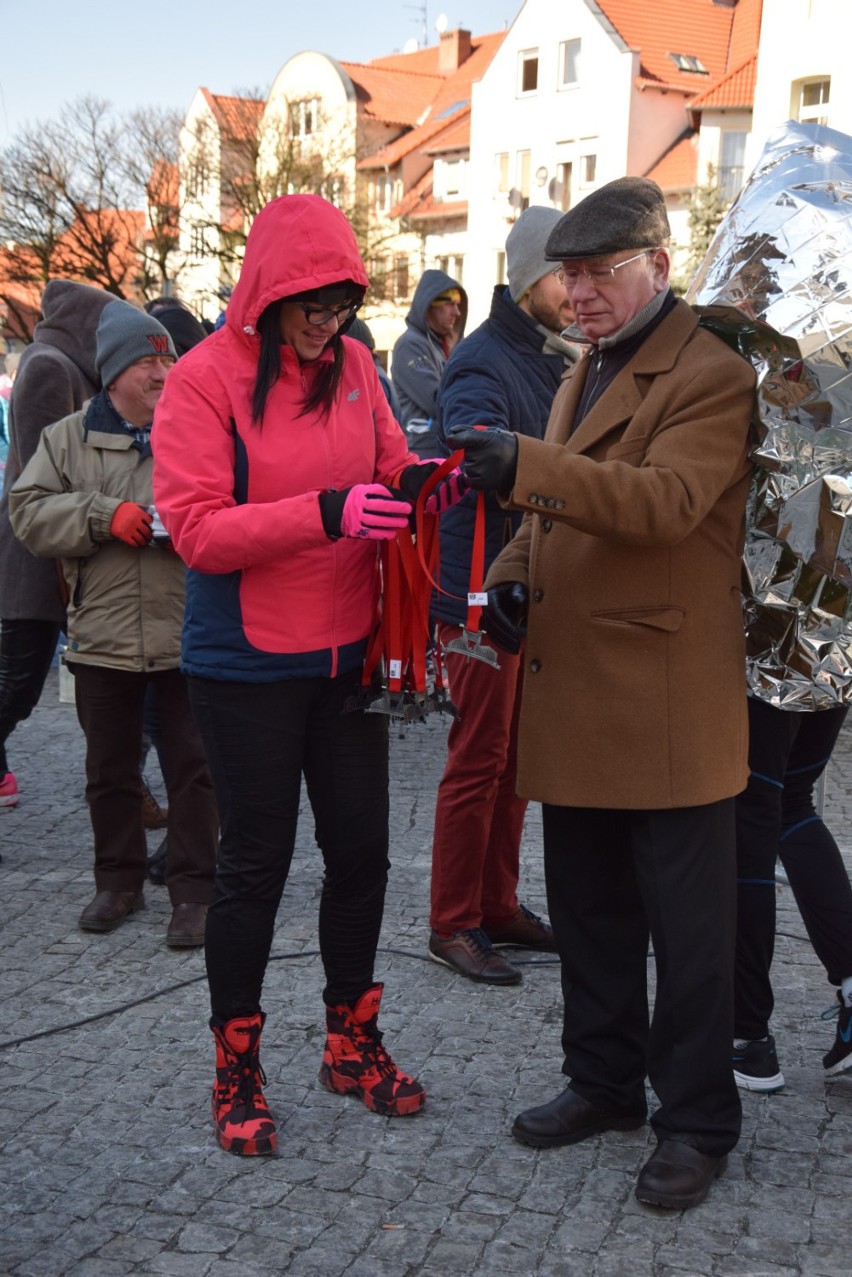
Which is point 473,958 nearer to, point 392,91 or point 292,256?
point 292,256

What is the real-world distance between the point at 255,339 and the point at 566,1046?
71.0 inches

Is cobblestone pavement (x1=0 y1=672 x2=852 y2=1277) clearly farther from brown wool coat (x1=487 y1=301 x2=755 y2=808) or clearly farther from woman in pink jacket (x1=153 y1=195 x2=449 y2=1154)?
brown wool coat (x1=487 y1=301 x2=755 y2=808)

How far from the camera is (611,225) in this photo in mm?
3152

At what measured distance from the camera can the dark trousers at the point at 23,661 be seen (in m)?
6.03

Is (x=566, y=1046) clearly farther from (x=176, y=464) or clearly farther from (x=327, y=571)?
(x=176, y=464)

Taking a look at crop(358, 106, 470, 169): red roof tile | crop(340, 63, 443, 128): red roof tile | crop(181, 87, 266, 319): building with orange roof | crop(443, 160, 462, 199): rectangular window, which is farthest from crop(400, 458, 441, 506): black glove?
crop(340, 63, 443, 128): red roof tile

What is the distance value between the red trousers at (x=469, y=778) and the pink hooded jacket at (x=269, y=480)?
1.00 meters

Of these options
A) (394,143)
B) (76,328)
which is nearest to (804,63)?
(394,143)

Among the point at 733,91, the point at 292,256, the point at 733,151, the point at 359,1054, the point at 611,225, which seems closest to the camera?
the point at 611,225

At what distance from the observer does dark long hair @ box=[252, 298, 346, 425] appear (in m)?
3.38

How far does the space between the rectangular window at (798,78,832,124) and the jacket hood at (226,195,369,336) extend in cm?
3145

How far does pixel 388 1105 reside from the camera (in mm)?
3664

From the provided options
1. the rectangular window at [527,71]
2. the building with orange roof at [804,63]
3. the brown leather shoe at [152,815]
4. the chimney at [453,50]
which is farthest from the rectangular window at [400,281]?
the brown leather shoe at [152,815]

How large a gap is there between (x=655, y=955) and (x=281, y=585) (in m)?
1.18
